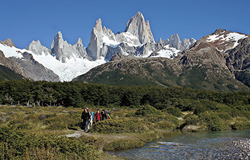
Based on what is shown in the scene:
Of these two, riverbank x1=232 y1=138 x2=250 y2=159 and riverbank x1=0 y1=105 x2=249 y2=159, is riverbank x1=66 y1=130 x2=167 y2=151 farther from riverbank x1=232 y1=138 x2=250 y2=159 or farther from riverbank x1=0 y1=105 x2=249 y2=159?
riverbank x1=232 y1=138 x2=250 y2=159

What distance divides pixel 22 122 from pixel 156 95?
70.3m

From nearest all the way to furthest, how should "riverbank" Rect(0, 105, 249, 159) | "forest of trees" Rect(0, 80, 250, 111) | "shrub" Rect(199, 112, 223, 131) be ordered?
"riverbank" Rect(0, 105, 249, 159), "shrub" Rect(199, 112, 223, 131), "forest of trees" Rect(0, 80, 250, 111)

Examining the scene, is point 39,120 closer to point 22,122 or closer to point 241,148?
point 22,122

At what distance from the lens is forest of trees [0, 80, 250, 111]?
88250 mm

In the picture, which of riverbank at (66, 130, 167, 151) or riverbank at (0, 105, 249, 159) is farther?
riverbank at (66, 130, 167, 151)

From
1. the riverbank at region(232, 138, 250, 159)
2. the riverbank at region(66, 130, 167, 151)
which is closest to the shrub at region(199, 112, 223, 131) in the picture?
the riverbank at region(232, 138, 250, 159)

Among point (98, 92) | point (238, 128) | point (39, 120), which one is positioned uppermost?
point (98, 92)

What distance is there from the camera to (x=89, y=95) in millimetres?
98438

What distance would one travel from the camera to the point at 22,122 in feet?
82.7

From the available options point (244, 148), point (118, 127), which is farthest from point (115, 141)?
point (244, 148)

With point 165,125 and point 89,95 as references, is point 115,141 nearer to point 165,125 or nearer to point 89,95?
point 165,125

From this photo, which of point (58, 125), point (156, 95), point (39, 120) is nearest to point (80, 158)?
point (58, 125)

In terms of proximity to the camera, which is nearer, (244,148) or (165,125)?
(244,148)

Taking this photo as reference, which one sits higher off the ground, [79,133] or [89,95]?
[89,95]
